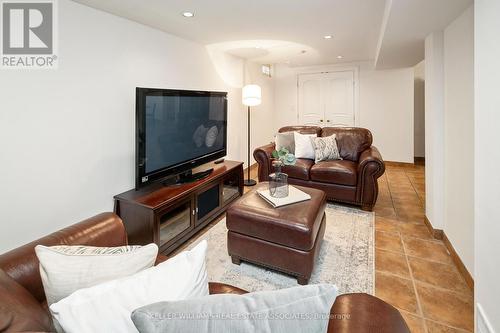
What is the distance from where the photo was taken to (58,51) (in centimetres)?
203

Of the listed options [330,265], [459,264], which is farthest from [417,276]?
[330,265]

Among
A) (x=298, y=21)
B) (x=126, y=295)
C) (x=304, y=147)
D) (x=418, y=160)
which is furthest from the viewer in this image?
(x=418, y=160)

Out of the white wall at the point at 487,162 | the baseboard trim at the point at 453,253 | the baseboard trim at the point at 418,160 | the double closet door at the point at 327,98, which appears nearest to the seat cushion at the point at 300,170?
the baseboard trim at the point at 453,253

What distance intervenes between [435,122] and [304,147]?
1670mm

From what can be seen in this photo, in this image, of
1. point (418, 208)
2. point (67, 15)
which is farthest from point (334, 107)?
point (67, 15)

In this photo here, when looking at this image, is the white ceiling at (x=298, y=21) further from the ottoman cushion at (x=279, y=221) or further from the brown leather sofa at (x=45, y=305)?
the brown leather sofa at (x=45, y=305)

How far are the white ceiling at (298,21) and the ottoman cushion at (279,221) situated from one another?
5.57 feet

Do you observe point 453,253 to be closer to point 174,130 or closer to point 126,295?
point 126,295

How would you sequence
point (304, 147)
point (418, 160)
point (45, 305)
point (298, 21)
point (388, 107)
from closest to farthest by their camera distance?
point (45, 305)
point (298, 21)
point (304, 147)
point (388, 107)
point (418, 160)

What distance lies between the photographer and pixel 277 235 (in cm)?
198

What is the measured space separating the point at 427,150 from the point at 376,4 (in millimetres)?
1523

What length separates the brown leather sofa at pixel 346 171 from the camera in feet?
10.6

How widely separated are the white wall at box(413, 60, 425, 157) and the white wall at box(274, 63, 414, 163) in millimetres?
526

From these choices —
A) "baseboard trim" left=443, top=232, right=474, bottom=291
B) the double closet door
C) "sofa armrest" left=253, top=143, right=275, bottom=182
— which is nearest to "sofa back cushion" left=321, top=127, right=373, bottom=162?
"sofa armrest" left=253, top=143, right=275, bottom=182
